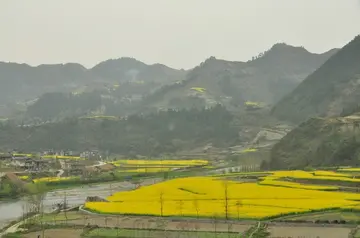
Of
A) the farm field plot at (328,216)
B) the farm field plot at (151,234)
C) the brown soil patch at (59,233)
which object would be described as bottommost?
the brown soil patch at (59,233)

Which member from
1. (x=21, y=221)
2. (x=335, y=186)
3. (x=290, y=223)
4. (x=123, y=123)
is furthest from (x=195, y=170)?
(x=123, y=123)

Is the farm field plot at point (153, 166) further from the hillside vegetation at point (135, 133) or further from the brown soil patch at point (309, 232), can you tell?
the brown soil patch at point (309, 232)

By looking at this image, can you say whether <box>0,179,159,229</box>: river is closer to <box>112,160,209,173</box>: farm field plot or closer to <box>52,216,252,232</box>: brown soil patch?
<box>52,216,252,232</box>: brown soil patch

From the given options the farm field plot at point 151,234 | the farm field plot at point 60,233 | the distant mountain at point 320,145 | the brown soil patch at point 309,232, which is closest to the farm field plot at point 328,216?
the brown soil patch at point 309,232

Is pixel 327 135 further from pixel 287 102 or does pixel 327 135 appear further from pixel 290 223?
pixel 287 102

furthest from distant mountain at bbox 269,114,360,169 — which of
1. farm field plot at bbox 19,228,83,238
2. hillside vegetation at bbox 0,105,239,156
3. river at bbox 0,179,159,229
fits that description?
hillside vegetation at bbox 0,105,239,156

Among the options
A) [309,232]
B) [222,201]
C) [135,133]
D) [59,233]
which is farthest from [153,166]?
[309,232]
